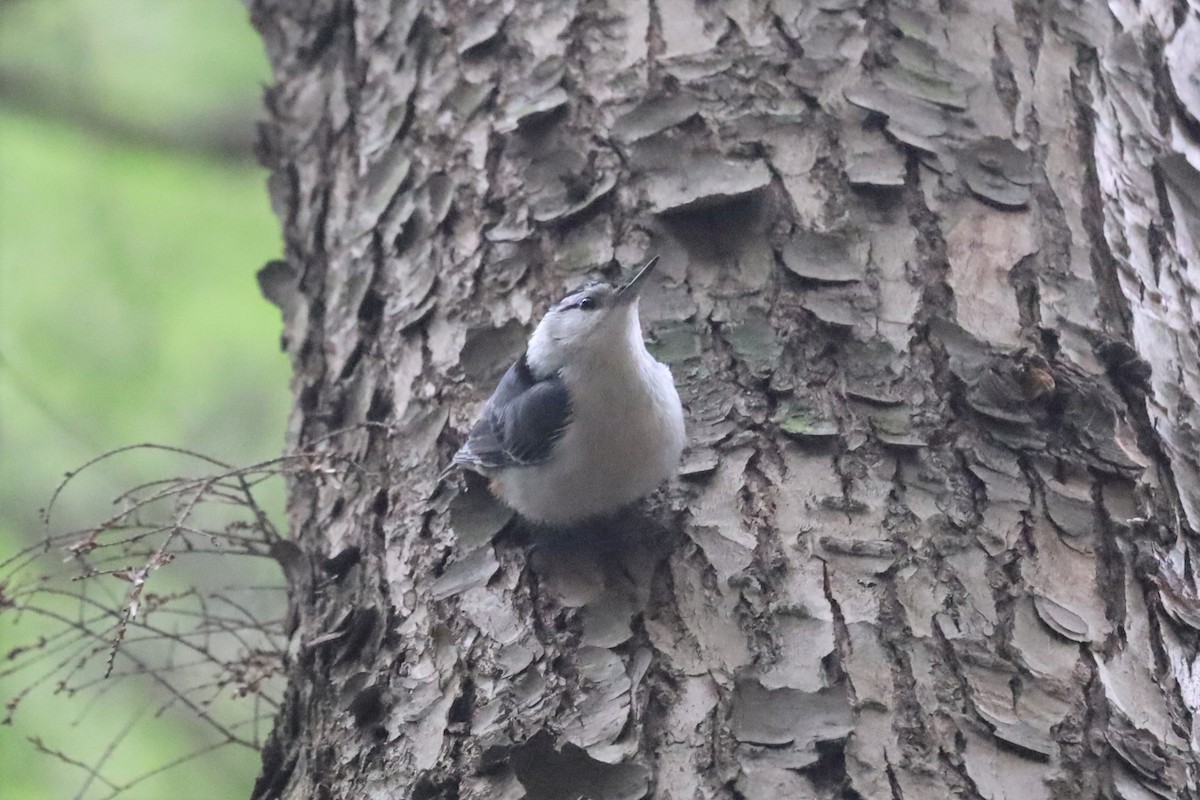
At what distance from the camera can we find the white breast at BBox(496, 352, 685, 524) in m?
2.06

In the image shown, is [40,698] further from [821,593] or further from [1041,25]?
[1041,25]

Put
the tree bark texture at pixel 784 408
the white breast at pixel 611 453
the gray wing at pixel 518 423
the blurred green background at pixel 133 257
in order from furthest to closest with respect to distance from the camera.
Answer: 1. the blurred green background at pixel 133 257
2. the gray wing at pixel 518 423
3. the white breast at pixel 611 453
4. the tree bark texture at pixel 784 408

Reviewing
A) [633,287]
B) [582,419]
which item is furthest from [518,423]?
[633,287]

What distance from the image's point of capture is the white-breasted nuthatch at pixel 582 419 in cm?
208

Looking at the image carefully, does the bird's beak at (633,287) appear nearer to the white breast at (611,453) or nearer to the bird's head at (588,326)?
the bird's head at (588,326)

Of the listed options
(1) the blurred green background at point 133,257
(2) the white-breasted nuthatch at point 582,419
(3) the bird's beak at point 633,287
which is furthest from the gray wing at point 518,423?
(1) the blurred green background at point 133,257

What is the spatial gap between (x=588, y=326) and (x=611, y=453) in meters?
0.27

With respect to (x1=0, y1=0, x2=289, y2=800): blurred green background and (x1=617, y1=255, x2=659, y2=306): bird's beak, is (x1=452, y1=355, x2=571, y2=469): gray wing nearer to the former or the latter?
(x1=617, y1=255, x2=659, y2=306): bird's beak

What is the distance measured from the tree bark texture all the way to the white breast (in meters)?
0.05

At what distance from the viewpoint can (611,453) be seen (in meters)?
2.14

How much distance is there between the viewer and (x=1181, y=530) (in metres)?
2.00

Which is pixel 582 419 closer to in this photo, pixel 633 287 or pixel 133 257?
pixel 633 287

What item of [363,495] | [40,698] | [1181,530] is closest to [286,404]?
[40,698]

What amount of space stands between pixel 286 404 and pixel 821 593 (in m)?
3.54
